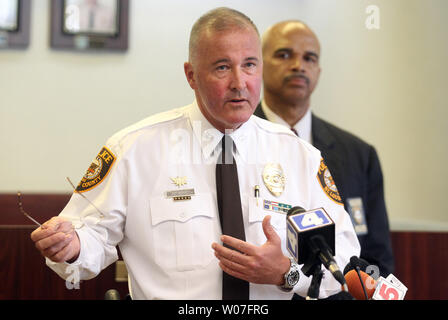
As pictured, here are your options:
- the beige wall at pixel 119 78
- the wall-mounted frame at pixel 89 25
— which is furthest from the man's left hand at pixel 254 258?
the wall-mounted frame at pixel 89 25

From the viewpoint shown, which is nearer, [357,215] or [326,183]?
[326,183]

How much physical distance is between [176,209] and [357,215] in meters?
0.72

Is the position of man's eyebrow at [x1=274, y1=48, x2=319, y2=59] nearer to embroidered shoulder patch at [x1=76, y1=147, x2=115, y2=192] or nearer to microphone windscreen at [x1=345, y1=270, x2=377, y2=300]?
embroidered shoulder patch at [x1=76, y1=147, x2=115, y2=192]

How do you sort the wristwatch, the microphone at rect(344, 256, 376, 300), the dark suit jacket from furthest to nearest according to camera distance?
1. the dark suit jacket
2. the wristwatch
3. the microphone at rect(344, 256, 376, 300)

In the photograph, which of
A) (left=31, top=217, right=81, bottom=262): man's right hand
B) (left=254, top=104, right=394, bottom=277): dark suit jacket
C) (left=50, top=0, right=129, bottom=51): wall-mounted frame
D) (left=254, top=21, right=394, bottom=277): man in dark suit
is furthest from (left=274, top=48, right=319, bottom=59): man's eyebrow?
(left=31, top=217, right=81, bottom=262): man's right hand

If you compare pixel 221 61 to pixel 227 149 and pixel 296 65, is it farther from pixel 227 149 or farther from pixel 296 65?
pixel 296 65

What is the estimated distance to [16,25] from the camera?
151 cm

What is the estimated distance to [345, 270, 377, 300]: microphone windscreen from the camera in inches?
40.9

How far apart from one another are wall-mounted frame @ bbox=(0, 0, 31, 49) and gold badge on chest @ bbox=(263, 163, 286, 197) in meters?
0.81

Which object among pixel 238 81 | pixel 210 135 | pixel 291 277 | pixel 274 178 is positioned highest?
pixel 238 81

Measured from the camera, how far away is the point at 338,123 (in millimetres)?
1829

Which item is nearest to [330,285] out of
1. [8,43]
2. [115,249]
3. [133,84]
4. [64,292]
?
[115,249]

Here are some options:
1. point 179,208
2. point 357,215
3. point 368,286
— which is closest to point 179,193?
point 179,208
